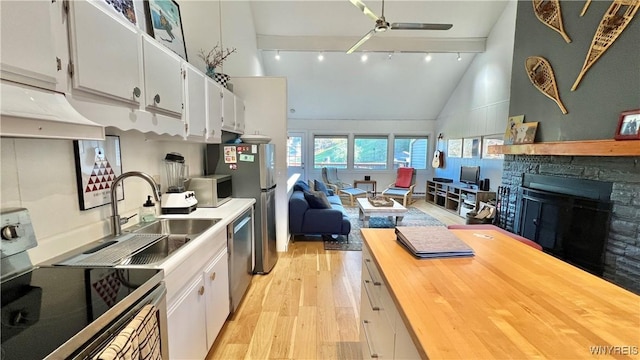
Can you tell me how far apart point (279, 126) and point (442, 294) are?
9.70 feet

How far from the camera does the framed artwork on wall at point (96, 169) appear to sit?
1.38 m

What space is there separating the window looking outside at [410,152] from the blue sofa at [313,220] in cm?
498

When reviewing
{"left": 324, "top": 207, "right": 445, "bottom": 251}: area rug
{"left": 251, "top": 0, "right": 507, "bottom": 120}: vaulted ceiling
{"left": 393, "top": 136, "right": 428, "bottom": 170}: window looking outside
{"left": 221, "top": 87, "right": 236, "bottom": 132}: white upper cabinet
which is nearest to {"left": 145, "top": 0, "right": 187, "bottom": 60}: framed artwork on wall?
{"left": 221, "top": 87, "right": 236, "bottom": 132}: white upper cabinet

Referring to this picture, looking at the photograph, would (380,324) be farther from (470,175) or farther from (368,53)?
(368,53)

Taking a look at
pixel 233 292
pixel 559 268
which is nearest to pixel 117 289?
pixel 233 292

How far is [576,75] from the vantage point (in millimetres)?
2758

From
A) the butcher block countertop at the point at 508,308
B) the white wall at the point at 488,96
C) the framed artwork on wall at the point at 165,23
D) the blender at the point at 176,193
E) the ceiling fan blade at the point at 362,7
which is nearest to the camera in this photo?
the butcher block countertop at the point at 508,308

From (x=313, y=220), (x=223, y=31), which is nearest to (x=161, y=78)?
(x=223, y=31)

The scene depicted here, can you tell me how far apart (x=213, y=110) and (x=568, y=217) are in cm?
381

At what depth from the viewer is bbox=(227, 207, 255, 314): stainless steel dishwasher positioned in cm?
217

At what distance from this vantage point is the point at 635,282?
2.21 m

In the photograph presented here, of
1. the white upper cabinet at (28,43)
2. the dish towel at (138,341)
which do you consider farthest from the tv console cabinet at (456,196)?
the white upper cabinet at (28,43)

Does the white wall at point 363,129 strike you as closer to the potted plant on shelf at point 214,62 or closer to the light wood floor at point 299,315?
the potted plant on shelf at point 214,62

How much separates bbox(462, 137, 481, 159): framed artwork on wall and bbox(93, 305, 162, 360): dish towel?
6.38m
